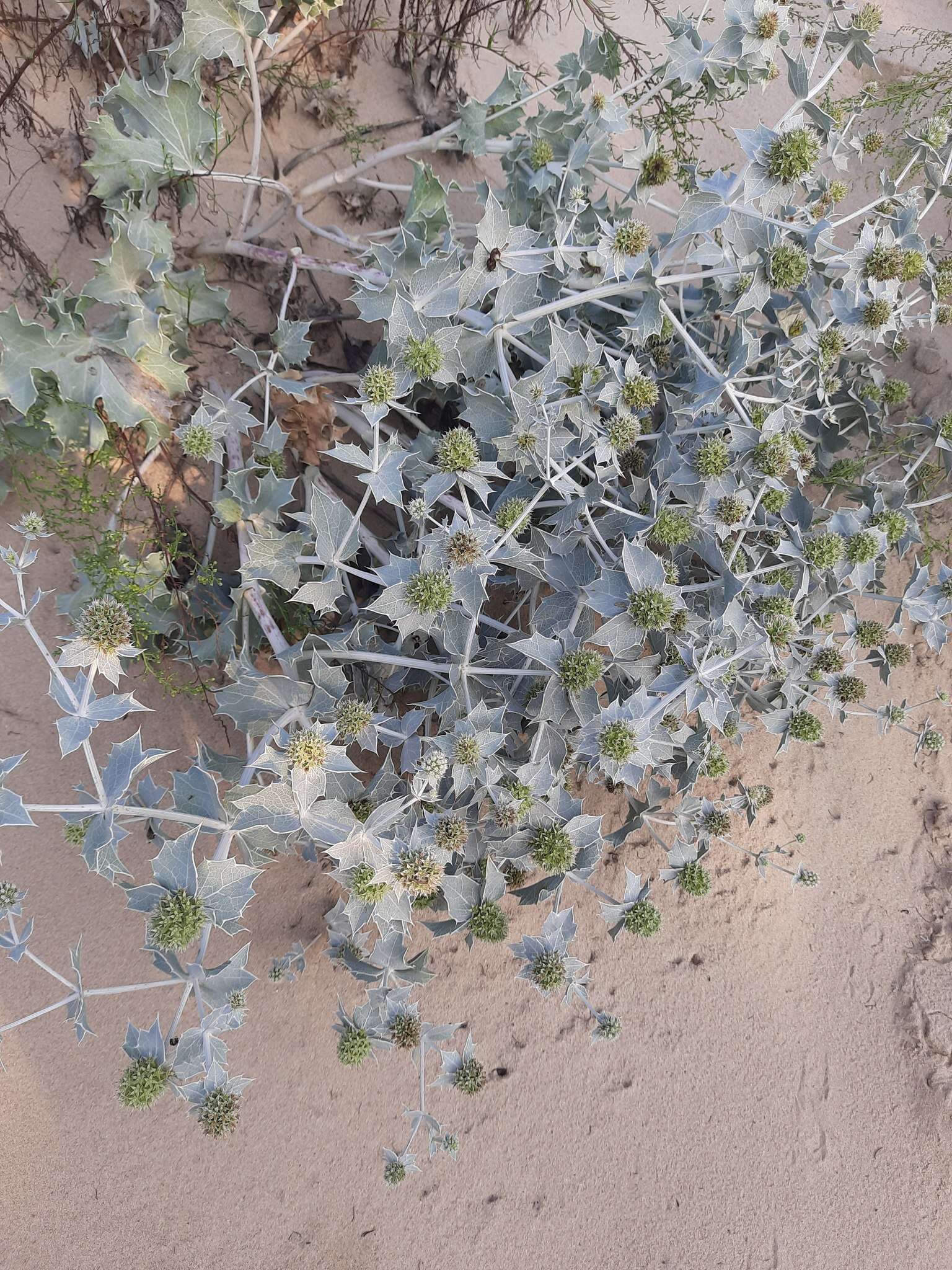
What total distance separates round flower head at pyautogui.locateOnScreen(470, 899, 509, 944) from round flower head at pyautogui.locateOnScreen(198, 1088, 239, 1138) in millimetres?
624

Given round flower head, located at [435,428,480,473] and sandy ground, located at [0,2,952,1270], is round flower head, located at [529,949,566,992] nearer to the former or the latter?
sandy ground, located at [0,2,952,1270]

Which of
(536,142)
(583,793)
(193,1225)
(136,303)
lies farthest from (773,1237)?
(536,142)

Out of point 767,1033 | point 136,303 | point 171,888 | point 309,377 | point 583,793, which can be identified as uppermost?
point 136,303

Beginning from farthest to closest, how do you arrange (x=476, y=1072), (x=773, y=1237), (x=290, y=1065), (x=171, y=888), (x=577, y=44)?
(x=577, y=44), (x=773, y=1237), (x=290, y=1065), (x=476, y=1072), (x=171, y=888)

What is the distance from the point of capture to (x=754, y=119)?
137 inches

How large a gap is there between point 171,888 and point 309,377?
1524mm

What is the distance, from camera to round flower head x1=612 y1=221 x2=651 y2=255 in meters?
1.89

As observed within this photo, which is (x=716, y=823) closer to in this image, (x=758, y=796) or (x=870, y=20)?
(x=758, y=796)

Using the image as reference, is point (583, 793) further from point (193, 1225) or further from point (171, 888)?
point (193, 1225)

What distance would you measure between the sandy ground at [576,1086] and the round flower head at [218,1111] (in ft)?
1.72

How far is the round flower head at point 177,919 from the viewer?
4.99 feet

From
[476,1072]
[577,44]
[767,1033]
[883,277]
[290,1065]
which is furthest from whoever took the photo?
[577,44]

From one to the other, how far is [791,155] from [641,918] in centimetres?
181

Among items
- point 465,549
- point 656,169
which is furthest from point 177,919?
point 656,169
